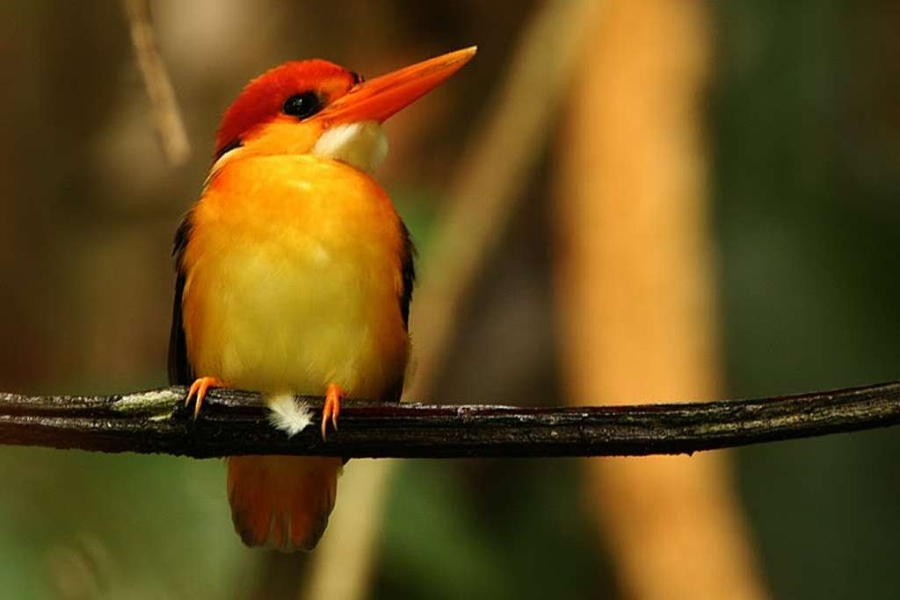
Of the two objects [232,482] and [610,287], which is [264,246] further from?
[610,287]

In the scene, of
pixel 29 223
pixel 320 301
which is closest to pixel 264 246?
pixel 320 301

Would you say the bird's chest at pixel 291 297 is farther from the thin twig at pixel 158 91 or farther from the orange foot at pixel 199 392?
the thin twig at pixel 158 91

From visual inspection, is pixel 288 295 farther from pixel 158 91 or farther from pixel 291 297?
pixel 158 91

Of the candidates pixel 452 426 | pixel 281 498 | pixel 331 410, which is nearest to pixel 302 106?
pixel 281 498

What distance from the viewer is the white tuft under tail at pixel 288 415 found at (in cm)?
124

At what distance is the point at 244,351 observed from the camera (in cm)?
171

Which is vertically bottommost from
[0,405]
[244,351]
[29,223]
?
[0,405]

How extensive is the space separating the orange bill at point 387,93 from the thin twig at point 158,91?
1.44 feet

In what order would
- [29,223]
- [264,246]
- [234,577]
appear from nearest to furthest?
[264,246] → [234,577] → [29,223]

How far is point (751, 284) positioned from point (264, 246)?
1804 millimetres

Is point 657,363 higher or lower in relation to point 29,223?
lower

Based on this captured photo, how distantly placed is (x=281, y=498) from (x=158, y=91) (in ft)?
2.24

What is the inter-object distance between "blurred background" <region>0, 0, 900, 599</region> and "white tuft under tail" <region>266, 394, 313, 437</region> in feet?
1.65

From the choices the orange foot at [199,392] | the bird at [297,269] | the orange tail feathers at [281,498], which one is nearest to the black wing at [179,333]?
the bird at [297,269]
